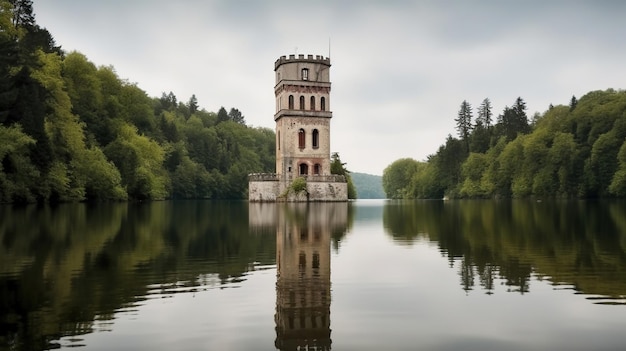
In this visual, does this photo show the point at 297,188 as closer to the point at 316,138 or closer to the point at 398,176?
the point at 316,138

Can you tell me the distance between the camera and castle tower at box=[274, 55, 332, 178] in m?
76.9

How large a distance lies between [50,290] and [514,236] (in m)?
16.1

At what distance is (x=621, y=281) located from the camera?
11758 millimetres

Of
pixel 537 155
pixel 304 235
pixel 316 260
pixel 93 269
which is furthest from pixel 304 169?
pixel 93 269

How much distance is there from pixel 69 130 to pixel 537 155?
6793 cm

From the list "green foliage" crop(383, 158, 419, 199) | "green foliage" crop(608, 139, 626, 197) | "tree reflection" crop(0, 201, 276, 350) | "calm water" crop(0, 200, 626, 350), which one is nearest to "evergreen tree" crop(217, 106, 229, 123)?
"green foliage" crop(383, 158, 419, 199)

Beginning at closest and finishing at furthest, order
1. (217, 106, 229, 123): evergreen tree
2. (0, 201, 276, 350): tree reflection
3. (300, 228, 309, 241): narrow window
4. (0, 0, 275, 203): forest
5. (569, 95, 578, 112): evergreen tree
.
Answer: (0, 201, 276, 350): tree reflection
(300, 228, 309, 241): narrow window
(0, 0, 275, 203): forest
(569, 95, 578, 112): evergreen tree
(217, 106, 229, 123): evergreen tree

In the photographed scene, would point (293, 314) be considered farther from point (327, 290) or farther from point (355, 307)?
point (327, 290)

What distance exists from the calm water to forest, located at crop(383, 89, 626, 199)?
2708 inches

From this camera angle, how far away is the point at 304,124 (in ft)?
254

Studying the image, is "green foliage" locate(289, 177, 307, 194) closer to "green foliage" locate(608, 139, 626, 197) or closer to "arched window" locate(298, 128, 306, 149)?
"arched window" locate(298, 128, 306, 149)

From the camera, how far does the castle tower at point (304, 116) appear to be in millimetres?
76875

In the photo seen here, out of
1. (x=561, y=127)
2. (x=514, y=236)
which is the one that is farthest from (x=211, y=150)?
(x=514, y=236)

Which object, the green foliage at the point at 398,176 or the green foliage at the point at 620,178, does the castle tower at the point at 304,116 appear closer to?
the green foliage at the point at 620,178
